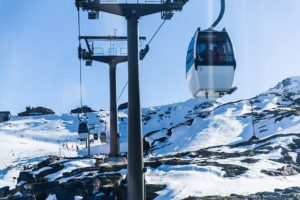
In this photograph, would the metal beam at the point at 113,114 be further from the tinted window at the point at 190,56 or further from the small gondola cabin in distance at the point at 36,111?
the small gondola cabin in distance at the point at 36,111

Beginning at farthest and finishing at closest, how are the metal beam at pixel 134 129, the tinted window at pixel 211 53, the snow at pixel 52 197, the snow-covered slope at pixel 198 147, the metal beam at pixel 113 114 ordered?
1. the metal beam at pixel 113 114
2. the snow-covered slope at pixel 198 147
3. the snow at pixel 52 197
4. the metal beam at pixel 134 129
5. the tinted window at pixel 211 53

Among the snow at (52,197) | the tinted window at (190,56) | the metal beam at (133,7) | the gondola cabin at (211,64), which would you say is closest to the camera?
the gondola cabin at (211,64)

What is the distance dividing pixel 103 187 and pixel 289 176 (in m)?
14.9

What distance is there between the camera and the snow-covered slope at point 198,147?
33.9m

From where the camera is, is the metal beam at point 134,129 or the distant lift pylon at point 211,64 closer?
the distant lift pylon at point 211,64

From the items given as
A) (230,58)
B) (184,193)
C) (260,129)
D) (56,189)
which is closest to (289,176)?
(184,193)

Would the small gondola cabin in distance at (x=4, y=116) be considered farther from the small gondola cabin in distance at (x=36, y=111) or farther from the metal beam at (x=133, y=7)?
the metal beam at (x=133, y=7)

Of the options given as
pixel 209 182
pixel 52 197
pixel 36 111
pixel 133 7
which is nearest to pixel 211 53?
pixel 133 7

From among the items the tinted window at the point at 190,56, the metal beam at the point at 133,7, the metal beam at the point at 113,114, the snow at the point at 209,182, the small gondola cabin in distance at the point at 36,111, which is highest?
the metal beam at the point at 133,7

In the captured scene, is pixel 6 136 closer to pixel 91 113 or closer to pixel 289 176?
pixel 91 113

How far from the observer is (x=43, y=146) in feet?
387

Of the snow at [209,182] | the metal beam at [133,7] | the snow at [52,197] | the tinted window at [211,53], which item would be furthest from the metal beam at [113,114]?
the tinted window at [211,53]

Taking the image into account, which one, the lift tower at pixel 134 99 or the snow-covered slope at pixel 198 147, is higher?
the lift tower at pixel 134 99

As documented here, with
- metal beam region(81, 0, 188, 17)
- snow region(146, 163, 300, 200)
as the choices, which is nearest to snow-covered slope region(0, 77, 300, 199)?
snow region(146, 163, 300, 200)
